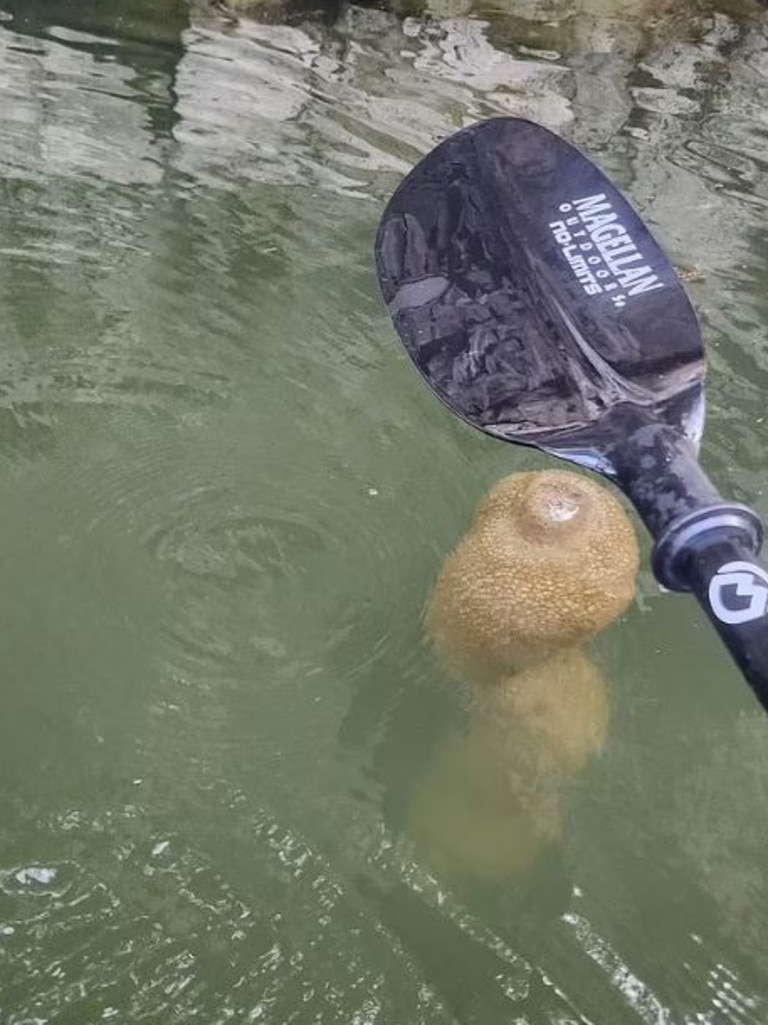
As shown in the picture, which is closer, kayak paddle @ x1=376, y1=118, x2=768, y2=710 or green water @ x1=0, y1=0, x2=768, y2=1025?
green water @ x1=0, y1=0, x2=768, y2=1025

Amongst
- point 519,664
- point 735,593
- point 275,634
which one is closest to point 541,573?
point 519,664

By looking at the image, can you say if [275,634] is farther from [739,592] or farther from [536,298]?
[739,592]

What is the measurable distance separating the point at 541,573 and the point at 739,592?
1.93 ft

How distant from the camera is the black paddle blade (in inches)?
112

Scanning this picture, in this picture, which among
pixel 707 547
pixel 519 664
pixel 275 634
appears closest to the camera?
pixel 707 547

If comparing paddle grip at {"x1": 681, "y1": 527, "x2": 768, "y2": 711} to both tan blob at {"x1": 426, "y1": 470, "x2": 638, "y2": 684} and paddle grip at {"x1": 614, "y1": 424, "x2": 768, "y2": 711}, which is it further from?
tan blob at {"x1": 426, "y1": 470, "x2": 638, "y2": 684}

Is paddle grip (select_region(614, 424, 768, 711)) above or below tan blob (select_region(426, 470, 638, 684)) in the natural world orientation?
above

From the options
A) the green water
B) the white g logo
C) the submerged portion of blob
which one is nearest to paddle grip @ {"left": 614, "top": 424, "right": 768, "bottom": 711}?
the white g logo

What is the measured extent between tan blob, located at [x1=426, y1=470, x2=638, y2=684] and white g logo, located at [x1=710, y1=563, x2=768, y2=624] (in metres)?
0.52

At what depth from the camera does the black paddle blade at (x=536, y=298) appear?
2.86m

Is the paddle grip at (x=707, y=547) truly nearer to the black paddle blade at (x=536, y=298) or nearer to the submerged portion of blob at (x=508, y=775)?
the black paddle blade at (x=536, y=298)

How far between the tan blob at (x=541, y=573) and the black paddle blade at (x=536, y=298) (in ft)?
0.40

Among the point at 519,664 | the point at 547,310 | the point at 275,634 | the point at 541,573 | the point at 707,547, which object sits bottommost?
the point at 275,634

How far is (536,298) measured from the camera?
3127 mm
